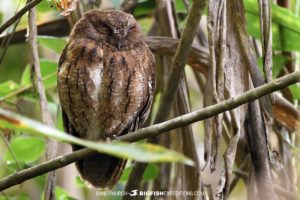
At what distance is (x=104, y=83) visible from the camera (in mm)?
2445

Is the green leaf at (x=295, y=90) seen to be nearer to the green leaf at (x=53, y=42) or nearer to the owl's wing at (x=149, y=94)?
the owl's wing at (x=149, y=94)

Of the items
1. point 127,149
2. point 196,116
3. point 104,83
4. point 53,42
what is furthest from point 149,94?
point 127,149

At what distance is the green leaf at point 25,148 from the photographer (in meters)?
2.61

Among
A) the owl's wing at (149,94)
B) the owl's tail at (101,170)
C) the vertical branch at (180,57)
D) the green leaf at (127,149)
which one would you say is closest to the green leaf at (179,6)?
the owl's wing at (149,94)

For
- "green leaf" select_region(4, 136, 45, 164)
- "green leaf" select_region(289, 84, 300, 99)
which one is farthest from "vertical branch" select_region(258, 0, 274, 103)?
"green leaf" select_region(4, 136, 45, 164)

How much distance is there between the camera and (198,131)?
13.5ft

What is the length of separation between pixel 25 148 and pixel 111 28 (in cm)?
69

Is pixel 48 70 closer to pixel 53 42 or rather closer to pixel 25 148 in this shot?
pixel 53 42

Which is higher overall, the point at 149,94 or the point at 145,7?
the point at 145,7

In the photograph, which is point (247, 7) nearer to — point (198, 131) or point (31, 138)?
point (31, 138)

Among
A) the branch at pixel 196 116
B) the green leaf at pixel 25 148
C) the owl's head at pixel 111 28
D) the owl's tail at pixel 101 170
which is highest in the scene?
the branch at pixel 196 116

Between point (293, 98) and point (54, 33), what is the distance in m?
1.36

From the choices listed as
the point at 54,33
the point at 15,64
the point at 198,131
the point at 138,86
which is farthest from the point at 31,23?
the point at 198,131

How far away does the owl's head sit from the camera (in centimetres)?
255
